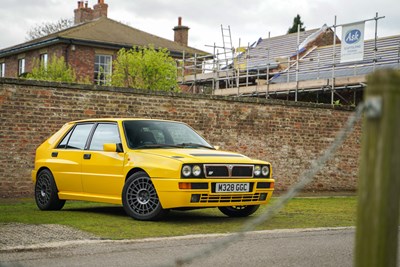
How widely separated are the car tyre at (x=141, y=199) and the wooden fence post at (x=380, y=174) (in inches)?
279

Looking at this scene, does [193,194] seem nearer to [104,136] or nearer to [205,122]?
[104,136]

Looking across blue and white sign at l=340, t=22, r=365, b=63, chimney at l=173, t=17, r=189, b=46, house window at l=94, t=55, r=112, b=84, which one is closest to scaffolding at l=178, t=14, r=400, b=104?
blue and white sign at l=340, t=22, r=365, b=63

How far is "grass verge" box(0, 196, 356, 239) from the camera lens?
31.0 feet

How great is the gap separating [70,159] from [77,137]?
0.43 metres

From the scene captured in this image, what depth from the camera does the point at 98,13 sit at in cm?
A: 5038

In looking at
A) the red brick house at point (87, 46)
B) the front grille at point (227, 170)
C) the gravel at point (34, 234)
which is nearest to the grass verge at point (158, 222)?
the gravel at point (34, 234)

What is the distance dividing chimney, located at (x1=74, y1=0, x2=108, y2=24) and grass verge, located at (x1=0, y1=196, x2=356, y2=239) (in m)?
37.4

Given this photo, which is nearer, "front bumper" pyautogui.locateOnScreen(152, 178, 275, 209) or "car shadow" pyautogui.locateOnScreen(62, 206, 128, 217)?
"front bumper" pyautogui.locateOnScreen(152, 178, 275, 209)

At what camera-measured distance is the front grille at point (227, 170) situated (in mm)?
10320

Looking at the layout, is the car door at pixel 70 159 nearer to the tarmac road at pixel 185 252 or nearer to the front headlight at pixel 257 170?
the front headlight at pixel 257 170

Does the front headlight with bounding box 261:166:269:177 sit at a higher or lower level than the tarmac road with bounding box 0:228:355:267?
higher

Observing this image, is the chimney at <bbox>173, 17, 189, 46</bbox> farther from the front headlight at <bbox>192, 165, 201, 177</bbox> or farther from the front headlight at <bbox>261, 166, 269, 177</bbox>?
the front headlight at <bbox>192, 165, 201, 177</bbox>

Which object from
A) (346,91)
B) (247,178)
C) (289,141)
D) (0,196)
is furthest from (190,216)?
(346,91)

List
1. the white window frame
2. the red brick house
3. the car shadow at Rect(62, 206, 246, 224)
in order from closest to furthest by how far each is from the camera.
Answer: the car shadow at Rect(62, 206, 246, 224), the red brick house, the white window frame
